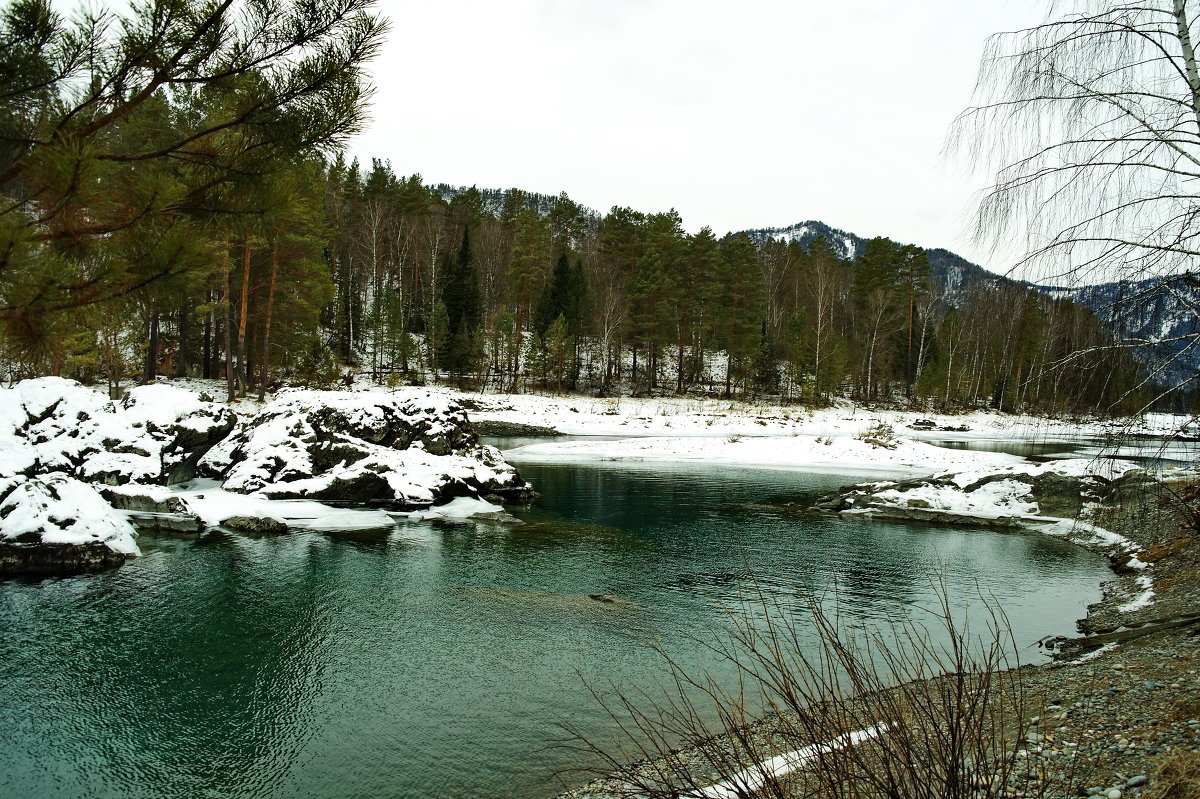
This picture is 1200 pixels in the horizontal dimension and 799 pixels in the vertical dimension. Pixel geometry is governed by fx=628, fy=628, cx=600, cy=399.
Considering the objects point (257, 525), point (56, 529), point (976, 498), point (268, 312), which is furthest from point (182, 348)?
point (976, 498)

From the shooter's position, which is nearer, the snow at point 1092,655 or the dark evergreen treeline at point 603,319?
the snow at point 1092,655

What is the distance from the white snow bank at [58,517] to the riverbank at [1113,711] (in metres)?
9.88

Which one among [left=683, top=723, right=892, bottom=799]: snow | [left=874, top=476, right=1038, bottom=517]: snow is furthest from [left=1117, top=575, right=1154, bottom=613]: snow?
[left=683, top=723, right=892, bottom=799]: snow

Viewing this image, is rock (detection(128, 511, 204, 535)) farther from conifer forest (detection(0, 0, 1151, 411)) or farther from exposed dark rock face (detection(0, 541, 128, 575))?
conifer forest (detection(0, 0, 1151, 411))

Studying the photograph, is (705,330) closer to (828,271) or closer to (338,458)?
(828,271)

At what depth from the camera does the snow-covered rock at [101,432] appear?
13484mm

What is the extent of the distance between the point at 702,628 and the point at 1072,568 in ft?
27.4

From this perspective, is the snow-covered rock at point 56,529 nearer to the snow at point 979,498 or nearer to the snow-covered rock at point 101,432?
the snow-covered rock at point 101,432

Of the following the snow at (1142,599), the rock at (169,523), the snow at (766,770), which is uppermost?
the snow at (766,770)

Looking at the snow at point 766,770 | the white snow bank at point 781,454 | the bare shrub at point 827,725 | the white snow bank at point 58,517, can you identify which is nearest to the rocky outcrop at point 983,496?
the white snow bank at point 781,454

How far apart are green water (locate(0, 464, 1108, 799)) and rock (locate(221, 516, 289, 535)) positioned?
0.76 m

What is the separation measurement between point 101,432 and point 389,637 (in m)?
11.5

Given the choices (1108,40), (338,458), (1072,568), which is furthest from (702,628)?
(338,458)

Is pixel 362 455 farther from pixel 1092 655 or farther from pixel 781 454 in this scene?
pixel 781 454
